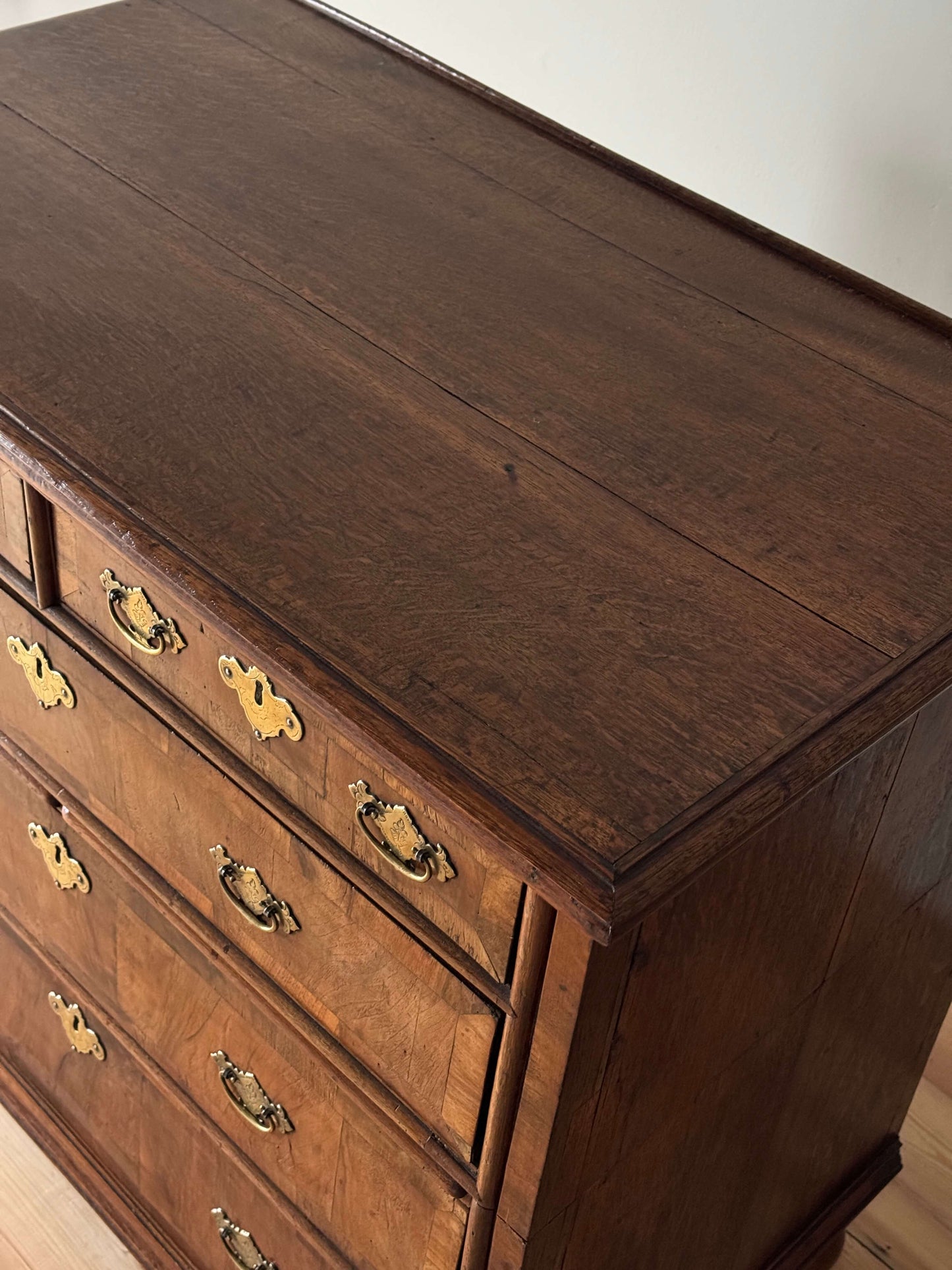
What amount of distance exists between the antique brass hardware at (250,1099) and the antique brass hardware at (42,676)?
33 centimetres

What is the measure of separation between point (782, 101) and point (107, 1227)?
143cm

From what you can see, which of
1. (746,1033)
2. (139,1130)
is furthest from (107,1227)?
(746,1033)

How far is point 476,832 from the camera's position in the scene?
78 centimetres

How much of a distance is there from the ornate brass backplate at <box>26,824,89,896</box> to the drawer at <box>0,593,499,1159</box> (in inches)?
3.2

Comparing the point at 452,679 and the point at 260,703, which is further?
the point at 260,703

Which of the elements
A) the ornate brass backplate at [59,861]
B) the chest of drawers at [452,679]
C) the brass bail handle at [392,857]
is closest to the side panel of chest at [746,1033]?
the chest of drawers at [452,679]

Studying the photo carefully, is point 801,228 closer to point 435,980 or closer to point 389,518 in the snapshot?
Result: point 389,518

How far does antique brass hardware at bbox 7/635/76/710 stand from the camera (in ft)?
3.95

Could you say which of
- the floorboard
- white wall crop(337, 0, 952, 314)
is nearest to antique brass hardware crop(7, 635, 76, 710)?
the floorboard

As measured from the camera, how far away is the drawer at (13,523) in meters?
1.10

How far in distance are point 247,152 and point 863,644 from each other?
789mm

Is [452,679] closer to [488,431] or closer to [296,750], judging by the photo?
[296,750]

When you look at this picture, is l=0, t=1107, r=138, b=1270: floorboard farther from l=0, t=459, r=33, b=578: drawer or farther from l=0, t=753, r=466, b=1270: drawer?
l=0, t=459, r=33, b=578: drawer

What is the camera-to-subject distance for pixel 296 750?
0.97 m
